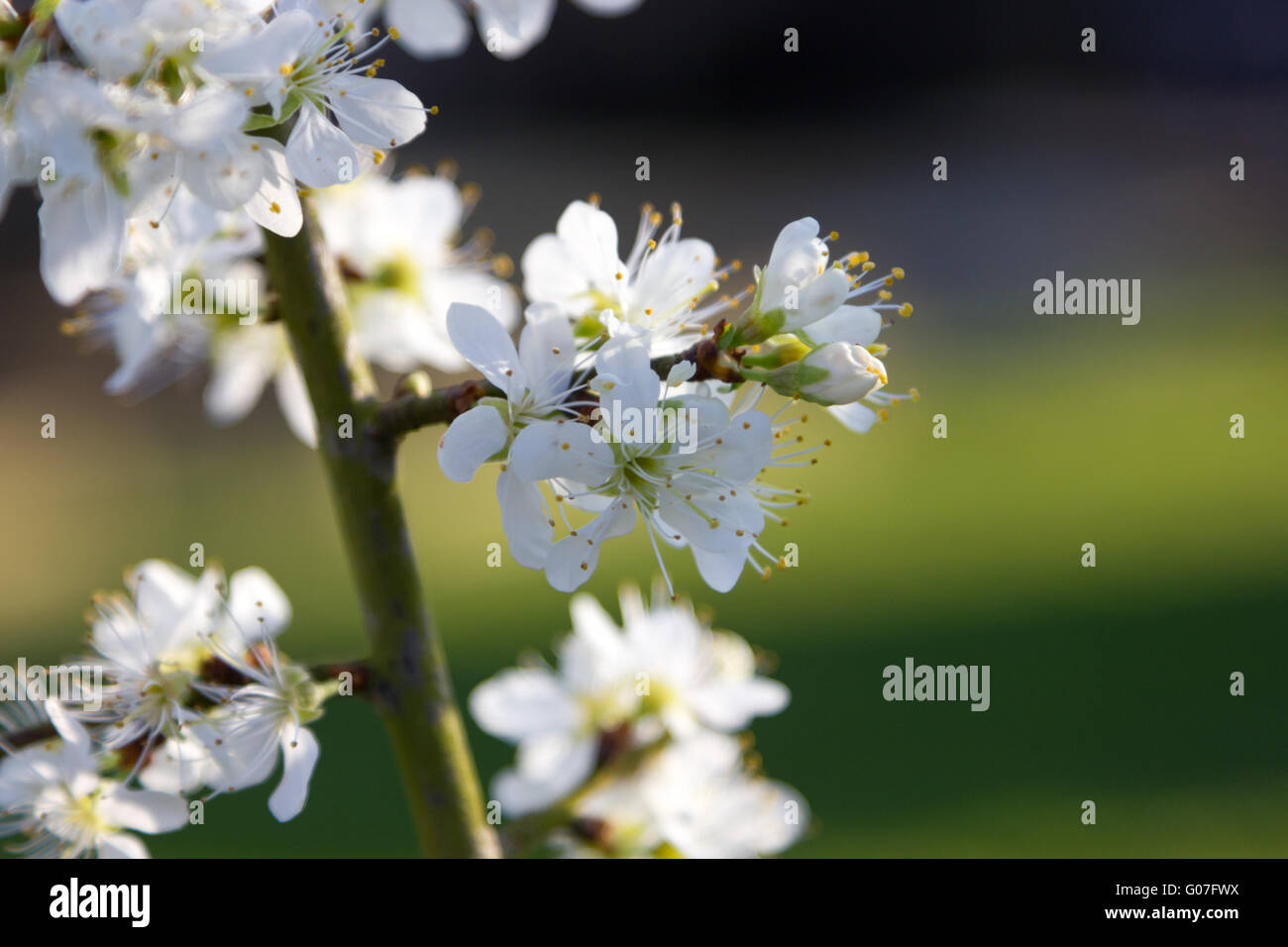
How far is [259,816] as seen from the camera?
14.1 feet

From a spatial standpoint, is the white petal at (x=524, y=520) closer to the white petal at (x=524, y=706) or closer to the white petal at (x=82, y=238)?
the white petal at (x=82, y=238)

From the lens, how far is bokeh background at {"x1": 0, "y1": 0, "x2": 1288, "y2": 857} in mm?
4387

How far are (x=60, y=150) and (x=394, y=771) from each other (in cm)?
394

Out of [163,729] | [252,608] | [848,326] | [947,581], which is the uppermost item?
[848,326]

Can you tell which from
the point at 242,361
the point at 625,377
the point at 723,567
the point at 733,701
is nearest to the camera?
the point at 625,377

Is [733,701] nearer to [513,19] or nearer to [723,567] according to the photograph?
[723,567]

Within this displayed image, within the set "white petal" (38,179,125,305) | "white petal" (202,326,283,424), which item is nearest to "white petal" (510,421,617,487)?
"white petal" (38,179,125,305)

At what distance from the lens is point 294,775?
1092 millimetres

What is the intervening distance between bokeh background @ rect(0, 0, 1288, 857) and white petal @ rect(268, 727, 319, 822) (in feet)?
10.1

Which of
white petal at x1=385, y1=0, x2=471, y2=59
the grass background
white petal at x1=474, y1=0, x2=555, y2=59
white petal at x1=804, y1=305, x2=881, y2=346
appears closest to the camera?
white petal at x1=804, y1=305, x2=881, y2=346

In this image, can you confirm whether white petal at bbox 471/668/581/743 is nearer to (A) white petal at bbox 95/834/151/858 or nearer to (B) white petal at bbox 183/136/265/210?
(A) white petal at bbox 95/834/151/858

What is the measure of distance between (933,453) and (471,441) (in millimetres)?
6675

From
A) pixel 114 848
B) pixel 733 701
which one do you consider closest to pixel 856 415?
pixel 733 701

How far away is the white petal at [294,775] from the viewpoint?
3.52 ft
